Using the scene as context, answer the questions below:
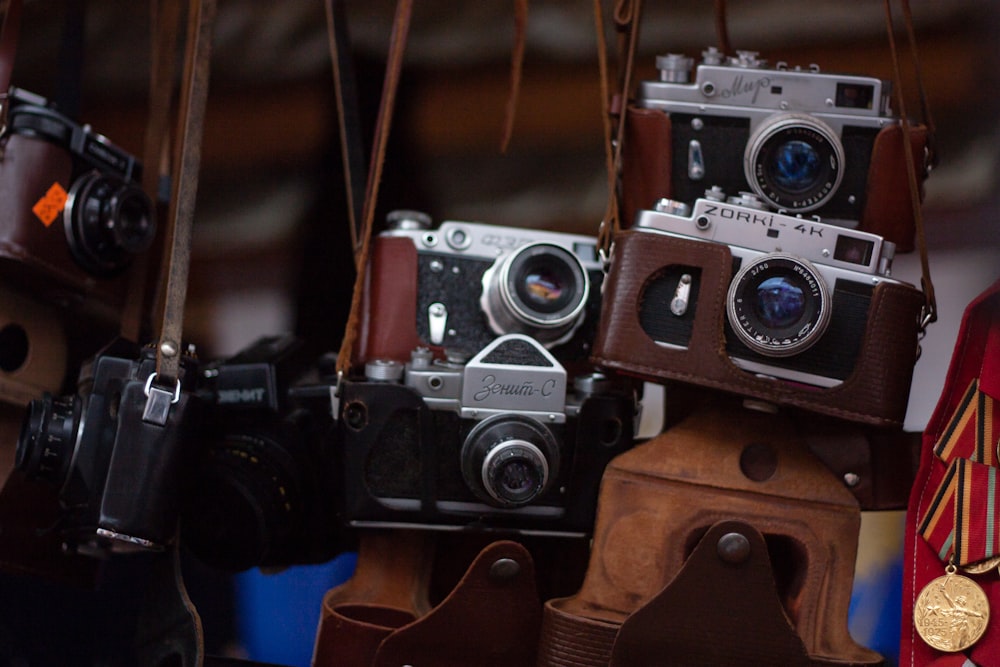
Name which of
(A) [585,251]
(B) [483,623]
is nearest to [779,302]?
(A) [585,251]

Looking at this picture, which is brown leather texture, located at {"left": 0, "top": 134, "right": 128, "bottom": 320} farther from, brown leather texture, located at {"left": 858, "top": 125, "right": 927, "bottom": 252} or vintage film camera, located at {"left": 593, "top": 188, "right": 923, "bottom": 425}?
brown leather texture, located at {"left": 858, "top": 125, "right": 927, "bottom": 252}

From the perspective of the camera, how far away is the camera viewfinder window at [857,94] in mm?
847

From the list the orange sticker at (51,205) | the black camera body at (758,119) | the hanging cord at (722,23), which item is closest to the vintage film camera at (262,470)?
the orange sticker at (51,205)

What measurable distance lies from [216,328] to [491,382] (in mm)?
728

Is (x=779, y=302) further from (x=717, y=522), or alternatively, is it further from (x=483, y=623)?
(x=483, y=623)

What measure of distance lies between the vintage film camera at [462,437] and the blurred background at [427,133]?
30 cm

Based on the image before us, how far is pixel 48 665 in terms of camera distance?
3.22 ft

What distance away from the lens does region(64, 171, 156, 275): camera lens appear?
100 centimetres

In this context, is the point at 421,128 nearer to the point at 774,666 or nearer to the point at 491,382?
the point at 491,382

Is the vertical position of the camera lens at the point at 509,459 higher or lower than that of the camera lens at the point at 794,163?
lower

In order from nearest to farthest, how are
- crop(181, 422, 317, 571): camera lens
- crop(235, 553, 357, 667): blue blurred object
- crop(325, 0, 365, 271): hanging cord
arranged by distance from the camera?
crop(181, 422, 317, 571): camera lens
crop(325, 0, 365, 271): hanging cord
crop(235, 553, 357, 667): blue blurred object

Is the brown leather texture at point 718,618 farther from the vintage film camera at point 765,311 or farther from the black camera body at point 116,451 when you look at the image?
the black camera body at point 116,451

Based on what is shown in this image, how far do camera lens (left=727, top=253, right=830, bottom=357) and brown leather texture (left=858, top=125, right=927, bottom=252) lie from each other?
0.41 ft

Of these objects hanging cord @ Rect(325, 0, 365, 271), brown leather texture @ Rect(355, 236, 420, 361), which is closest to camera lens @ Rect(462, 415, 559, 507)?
brown leather texture @ Rect(355, 236, 420, 361)
